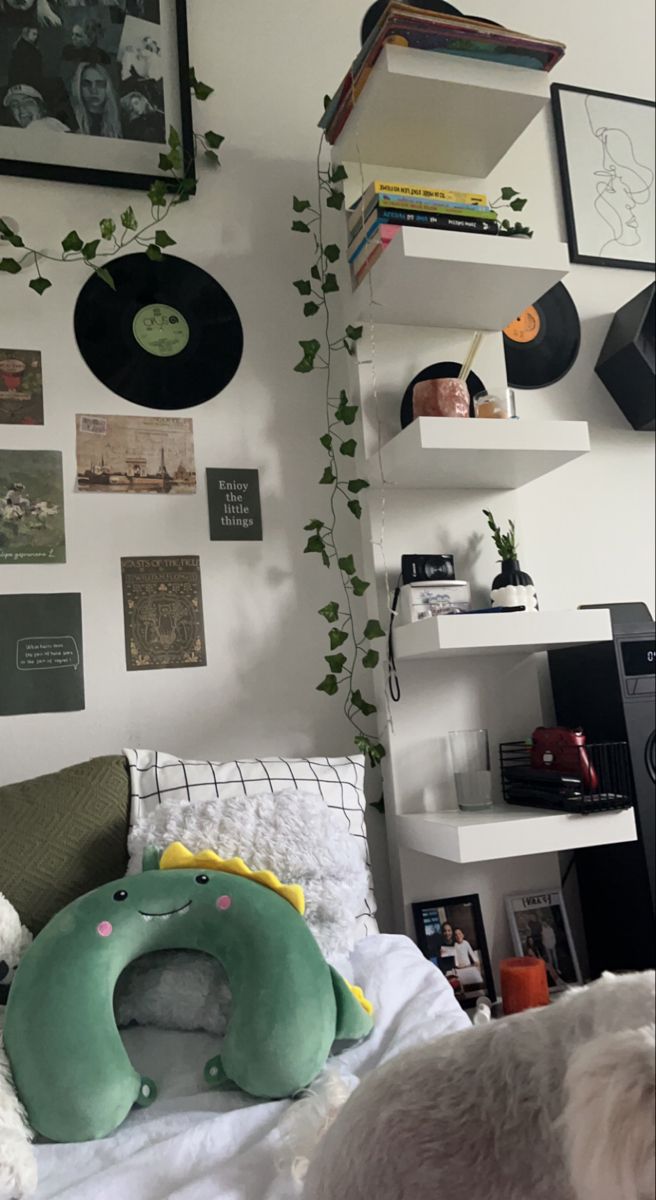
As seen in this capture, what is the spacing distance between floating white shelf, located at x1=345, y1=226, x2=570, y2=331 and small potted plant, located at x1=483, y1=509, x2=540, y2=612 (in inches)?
20.0

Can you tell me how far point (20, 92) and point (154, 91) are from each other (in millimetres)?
298

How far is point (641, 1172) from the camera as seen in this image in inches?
15.0

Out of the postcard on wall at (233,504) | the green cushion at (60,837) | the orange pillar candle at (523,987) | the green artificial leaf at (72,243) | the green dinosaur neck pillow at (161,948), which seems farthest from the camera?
the postcard on wall at (233,504)

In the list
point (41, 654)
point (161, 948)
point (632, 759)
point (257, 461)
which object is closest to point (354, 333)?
point (257, 461)

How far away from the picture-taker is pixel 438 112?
188 centimetres

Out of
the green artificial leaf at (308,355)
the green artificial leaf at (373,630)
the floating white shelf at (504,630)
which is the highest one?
the green artificial leaf at (308,355)

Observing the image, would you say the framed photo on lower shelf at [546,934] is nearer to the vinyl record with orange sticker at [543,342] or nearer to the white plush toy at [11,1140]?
the white plush toy at [11,1140]

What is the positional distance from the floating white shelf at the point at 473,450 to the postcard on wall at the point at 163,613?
0.49 meters

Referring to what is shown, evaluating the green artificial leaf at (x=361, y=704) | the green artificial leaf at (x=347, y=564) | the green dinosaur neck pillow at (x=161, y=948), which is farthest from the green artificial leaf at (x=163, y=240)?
the green dinosaur neck pillow at (x=161, y=948)

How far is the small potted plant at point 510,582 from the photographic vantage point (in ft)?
5.92

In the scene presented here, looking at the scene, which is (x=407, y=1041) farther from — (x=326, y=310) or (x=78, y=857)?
(x=326, y=310)

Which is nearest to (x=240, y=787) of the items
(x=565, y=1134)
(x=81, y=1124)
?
(x=81, y=1124)

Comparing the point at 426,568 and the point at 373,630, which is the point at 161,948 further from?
the point at 426,568

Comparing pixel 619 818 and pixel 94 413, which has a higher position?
pixel 94 413
